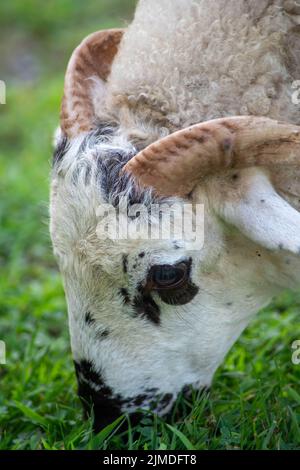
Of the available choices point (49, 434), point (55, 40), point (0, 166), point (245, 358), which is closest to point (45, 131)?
point (0, 166)

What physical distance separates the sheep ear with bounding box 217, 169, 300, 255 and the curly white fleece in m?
0.37

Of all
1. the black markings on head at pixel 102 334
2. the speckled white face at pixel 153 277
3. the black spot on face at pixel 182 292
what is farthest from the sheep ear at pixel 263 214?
the black markings on head at pixel 102 334

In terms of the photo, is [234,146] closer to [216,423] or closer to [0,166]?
[216,423]

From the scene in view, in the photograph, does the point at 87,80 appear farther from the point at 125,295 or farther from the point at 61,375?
the point at 61,375

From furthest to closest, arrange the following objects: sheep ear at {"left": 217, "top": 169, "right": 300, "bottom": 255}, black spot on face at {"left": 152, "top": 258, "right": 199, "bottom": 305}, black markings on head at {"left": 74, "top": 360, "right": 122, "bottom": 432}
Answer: black markings on head at {"left": 74, "top": 360, "right": 122, "bottom": 432} < black spot on face at {"left": 152, "top": 258, "right": 199, "bottom": 305} < sheep ear at {"left": 217, "top": 169, "right": 300, "bottom": 255}

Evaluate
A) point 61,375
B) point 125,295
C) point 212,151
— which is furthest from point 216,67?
point 61,375

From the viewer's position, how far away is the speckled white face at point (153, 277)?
3.37 m

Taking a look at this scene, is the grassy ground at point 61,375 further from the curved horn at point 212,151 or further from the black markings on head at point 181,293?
the curved horn at point 212,151

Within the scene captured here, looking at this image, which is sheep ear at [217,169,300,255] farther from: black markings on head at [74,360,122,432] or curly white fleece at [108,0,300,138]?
black markings on head at [74,360,122,432]

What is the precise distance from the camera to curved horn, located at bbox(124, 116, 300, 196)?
3258 millimetres

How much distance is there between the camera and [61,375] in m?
4.66

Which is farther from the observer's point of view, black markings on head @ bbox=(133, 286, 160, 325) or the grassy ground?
the grassy ground

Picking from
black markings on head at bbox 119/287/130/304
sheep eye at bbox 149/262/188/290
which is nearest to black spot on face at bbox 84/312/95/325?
black markings on head at bbox 119/287/130/304

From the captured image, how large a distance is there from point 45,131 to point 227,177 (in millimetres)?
5936
